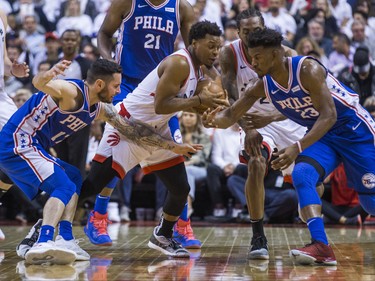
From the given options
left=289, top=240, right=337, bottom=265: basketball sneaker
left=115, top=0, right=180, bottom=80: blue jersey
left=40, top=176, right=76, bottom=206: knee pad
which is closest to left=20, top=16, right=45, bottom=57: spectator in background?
left=115, top=0, right=180, bottom=80: blue jersey

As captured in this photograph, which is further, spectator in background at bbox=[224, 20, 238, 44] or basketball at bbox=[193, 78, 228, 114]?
spectator in background at bbox=[224, 20, 238, 44]

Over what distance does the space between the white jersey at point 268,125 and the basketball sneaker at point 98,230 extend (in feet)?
4.78

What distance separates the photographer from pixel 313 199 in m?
5.91

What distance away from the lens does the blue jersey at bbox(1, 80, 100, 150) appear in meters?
6.04

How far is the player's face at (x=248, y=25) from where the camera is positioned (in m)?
6.79

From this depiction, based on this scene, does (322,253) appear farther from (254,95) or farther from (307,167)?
(254,95)

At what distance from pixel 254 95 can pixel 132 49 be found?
160 centimetres

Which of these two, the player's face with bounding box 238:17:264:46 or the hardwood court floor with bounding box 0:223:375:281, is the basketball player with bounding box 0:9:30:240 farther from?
the player's face with bounding box 238:17:264:46

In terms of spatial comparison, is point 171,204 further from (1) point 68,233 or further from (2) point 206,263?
(1) point 68,233

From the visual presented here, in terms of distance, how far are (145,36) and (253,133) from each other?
5.08 feet

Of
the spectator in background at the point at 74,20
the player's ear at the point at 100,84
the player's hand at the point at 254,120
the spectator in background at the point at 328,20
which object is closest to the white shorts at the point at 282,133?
the player's hand at the point at 254,120

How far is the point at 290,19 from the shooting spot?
1486 centimetres

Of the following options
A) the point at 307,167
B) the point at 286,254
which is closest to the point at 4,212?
the point at 286,254

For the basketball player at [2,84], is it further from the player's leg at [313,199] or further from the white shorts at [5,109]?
the player's leg at [313,199]
